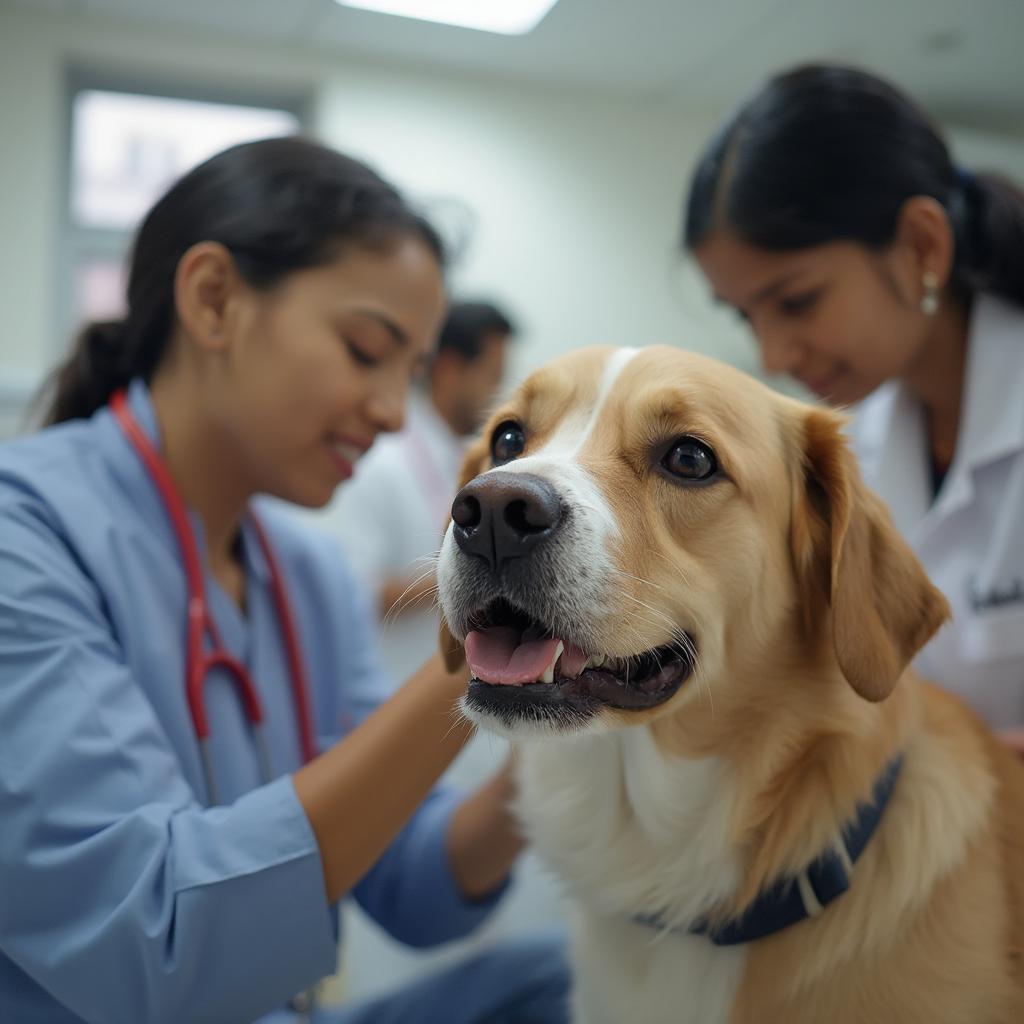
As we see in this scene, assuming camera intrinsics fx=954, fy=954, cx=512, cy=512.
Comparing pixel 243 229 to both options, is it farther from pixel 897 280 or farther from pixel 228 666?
pixel 897 280

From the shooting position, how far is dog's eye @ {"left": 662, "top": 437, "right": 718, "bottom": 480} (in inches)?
41.0

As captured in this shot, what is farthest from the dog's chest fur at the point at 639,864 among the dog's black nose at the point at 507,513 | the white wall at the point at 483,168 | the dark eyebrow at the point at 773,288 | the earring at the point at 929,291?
the white wall at the point at 483,168

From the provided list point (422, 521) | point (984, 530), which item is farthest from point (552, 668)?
point (422, 521)

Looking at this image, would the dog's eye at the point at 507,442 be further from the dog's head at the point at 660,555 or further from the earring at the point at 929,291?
the earring at the point at 929,291

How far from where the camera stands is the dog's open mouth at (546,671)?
2.94ft

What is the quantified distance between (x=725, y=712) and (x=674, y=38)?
347cm

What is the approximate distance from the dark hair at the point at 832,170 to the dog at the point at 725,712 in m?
0.42

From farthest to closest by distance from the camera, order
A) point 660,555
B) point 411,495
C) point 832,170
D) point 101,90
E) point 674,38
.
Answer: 1. point 101,90
2. point 674,38
3. point 411,495
4. point 832,170
5. point 660,555

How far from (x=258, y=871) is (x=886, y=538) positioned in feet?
2.43

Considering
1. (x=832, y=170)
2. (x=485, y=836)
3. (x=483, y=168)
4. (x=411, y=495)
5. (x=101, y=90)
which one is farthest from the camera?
(x=483, y=168)

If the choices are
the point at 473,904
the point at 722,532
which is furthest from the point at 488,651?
the point at 473,904

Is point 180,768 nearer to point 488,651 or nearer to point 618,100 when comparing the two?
point 488,651

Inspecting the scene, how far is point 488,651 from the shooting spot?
0.93 meters

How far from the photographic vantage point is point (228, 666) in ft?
4.07
